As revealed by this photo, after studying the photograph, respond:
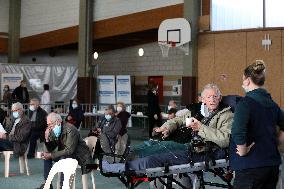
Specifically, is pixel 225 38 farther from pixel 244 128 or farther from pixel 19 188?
pixel 244 128

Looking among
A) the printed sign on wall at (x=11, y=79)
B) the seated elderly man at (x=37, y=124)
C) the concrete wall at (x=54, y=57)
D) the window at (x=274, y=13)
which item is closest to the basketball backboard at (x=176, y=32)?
the window at (x=274, y=13)

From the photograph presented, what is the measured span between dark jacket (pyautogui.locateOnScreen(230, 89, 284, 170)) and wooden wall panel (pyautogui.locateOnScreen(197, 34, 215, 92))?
11.1 meters

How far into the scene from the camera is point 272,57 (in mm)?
13586

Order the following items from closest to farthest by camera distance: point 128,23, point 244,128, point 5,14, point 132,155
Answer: point 244,128
point 132,155
point 128,23
point 5,14

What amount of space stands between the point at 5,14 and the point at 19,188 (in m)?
15.0

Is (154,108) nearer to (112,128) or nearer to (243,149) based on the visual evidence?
(112,128)

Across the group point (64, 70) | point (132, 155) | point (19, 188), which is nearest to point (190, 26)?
point (64, 70)

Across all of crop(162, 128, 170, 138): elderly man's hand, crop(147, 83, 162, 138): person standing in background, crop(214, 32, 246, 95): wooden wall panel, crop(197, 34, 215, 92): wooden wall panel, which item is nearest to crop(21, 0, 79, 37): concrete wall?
crop(197, 34, 215, 92): wooden wall panel

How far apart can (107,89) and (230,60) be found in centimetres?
521

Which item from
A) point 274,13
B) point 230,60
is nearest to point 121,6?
point 230,60

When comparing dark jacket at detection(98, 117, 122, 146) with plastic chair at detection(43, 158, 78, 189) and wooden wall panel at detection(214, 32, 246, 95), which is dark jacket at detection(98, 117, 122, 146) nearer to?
plastic chair at detection(43, 158, 78, 189)

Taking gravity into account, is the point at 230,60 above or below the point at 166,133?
above

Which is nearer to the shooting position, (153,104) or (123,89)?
(153,104)

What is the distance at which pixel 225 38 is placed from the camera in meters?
14.4
